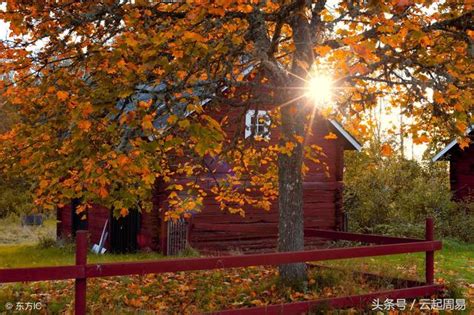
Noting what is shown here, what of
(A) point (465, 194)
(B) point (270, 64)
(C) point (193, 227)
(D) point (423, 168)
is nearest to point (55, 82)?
(B) point (270, 64)

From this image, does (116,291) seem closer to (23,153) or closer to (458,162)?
(23,153)

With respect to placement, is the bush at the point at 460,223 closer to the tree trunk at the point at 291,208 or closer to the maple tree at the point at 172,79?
the maple tree at the point at 172,79

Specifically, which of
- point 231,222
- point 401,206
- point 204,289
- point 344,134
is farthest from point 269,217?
point 204,289

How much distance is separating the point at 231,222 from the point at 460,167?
1211cm

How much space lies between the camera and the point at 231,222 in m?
21.1

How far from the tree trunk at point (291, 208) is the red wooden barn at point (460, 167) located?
17.1 metres

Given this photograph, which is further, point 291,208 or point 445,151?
point 445,151

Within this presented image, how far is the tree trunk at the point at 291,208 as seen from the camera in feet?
36.9

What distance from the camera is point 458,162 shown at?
91.5 ft

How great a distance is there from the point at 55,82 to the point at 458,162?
21.9 m

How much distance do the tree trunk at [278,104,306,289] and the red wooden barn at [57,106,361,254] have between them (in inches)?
269

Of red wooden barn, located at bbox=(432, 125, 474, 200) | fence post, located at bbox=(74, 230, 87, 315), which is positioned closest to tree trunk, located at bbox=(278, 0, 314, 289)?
fence post, located at bbox=(74, 230, 87, 315)

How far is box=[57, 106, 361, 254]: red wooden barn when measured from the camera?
20141 mm

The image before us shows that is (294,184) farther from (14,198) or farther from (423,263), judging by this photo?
(14,198)
